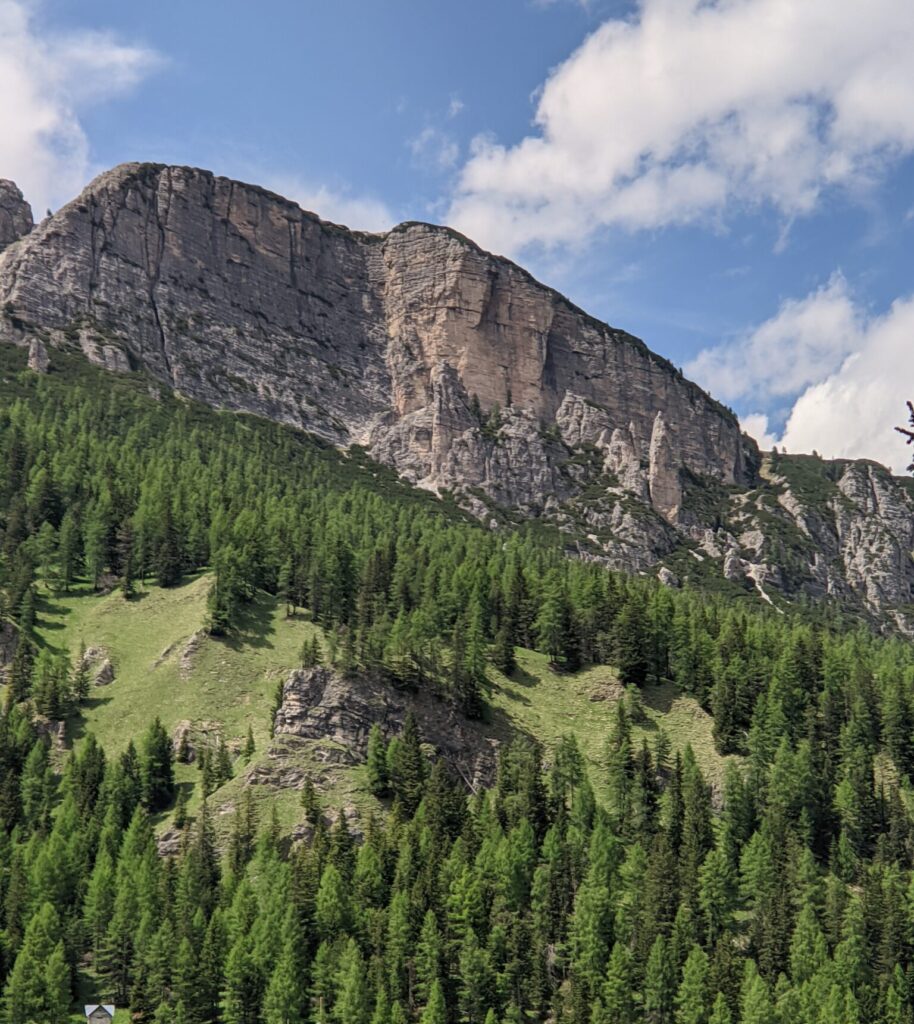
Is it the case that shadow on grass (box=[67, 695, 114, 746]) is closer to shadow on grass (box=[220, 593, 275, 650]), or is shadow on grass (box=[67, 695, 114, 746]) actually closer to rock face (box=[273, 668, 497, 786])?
shadow on grass (box=[220, 593, 275, 650])

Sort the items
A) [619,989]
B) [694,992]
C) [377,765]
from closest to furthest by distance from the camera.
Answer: [694,992] → [619,989] → [377,765]

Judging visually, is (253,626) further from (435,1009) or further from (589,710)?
(435,1009)

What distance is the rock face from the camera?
136375mm

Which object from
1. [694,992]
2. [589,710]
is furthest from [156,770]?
[694,992]

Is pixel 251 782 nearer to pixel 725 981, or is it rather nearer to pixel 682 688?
pixel 725 981

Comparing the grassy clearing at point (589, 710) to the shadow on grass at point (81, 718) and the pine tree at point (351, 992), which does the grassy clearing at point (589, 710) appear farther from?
the shadow on grass at point (81, 718)

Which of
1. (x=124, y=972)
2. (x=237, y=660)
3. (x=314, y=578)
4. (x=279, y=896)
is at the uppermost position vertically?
Result: (x=314, y=578)

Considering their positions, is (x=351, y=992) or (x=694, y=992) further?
(x=694, y=992)

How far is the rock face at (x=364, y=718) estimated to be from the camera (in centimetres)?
13638

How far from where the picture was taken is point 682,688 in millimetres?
161625

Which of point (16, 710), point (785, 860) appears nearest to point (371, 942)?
point (785, 860)

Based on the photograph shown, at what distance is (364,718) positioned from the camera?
141m

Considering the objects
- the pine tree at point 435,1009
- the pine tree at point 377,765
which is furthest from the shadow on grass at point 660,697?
the pine tree at point 435,1009

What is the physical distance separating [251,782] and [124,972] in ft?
87.5
